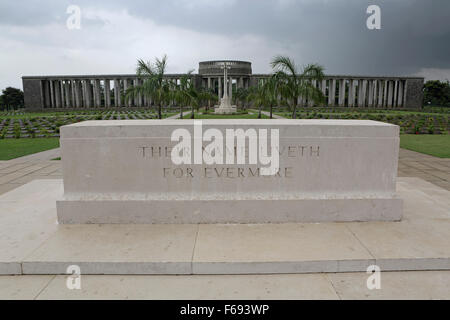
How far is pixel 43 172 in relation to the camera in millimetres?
9336

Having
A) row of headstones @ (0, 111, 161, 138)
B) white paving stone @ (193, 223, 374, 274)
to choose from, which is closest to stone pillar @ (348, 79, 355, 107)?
row of headstones @ (0, 111, 161, 138)

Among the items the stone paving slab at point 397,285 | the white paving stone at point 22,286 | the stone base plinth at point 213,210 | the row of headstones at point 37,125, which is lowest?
the row of headstones at point 37,125

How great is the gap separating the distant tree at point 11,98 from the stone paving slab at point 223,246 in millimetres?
105880

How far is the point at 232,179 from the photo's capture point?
16.2 ft

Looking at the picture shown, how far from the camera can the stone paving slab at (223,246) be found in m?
3.74

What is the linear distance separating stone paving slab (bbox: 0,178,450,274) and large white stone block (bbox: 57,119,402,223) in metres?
0.21

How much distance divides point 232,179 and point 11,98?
108 meters

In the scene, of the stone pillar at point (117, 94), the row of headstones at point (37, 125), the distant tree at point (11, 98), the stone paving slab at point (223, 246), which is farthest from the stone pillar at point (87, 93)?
the stone paving slab at point (223, 246)

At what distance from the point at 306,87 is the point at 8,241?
13.7 meters

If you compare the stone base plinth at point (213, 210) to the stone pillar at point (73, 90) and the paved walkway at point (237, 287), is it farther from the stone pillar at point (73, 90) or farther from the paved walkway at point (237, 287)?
the stone pillar at point (73, 90)

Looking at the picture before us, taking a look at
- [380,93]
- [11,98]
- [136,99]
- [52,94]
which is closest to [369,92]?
[380,93]

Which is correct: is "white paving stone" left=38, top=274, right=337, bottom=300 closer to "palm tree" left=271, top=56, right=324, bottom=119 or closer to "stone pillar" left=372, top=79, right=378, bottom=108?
"palm tree" left=271, top=56, right=324, bottom=119

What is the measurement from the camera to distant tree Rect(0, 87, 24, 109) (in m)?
93.6
